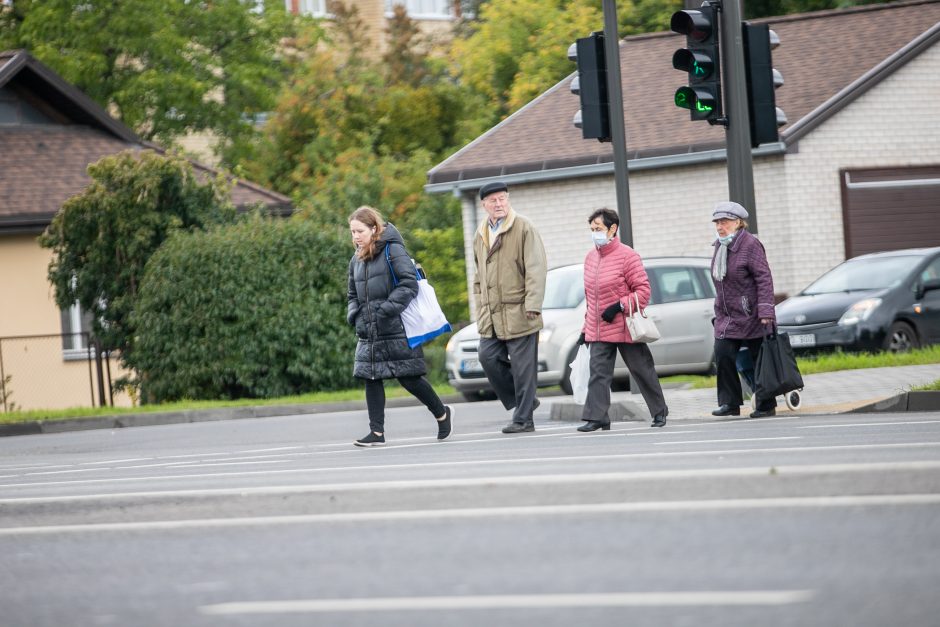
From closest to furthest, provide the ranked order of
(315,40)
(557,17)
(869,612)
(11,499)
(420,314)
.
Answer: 1. (869,612)
2. (11,499)
3. (420,314)
4. (557,17)
5. (315,40)

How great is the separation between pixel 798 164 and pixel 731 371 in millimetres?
11961

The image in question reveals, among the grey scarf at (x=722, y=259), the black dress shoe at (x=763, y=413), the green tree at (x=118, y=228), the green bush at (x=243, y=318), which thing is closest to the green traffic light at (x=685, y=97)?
the grey scarf at (x=722, y=259)

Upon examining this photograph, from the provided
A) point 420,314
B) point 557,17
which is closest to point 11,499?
point 420,314

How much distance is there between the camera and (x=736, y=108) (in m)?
13.5

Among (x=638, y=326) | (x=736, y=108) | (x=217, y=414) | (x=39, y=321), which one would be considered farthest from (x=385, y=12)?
(x=638, y=326)

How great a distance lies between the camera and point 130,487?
33.7 feet

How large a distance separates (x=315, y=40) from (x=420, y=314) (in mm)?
32169

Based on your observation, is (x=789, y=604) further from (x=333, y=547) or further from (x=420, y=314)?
(x=420, y=314)

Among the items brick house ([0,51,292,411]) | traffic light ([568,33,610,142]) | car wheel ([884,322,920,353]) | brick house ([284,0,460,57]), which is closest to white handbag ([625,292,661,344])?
traffic light ([568,33,610,142])

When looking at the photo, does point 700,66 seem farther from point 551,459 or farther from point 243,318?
point 243,318

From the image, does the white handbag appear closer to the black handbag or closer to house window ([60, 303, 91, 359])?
the black handbag

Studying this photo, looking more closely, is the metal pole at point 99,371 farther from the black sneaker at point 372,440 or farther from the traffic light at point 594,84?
the black sneaker at point 372,440

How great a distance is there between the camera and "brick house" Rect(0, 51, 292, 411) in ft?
86.9

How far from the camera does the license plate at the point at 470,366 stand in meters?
18.9
